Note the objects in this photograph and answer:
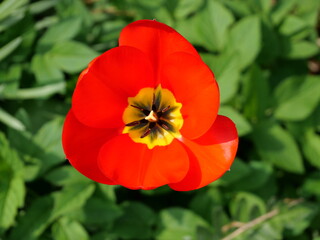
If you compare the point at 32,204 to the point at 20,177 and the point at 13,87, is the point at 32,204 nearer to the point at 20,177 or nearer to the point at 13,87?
the point at 20,177

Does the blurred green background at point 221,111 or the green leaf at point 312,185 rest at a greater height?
the blurred green background at point 221,111

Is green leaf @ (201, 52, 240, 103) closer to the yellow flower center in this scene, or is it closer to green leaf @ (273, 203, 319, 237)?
the yellow flower center

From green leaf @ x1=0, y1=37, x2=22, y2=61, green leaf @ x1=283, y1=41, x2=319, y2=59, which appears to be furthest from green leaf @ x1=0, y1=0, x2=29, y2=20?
green leaf @ x1=283, y1=41, x2=319, y2=59

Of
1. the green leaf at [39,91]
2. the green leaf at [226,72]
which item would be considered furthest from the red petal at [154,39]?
the green leaf at [39,91]

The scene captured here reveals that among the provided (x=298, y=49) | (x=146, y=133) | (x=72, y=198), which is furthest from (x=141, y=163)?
(x=298, y=49)

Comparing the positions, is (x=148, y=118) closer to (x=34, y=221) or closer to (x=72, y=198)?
(x=72, y=198)

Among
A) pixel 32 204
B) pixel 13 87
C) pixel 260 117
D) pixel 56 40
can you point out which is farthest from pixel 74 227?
pixel 260 117

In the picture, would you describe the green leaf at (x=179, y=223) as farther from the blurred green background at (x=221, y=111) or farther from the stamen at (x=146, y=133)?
the stamen at (x=146, y=133)

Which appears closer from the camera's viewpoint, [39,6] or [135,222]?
[135,222]
